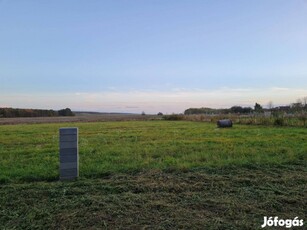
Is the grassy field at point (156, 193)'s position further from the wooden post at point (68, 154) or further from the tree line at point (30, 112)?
the tree line at point (30, 112)

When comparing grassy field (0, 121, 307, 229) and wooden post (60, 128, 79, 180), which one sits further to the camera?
wooden post (60, 128, 79, 180)

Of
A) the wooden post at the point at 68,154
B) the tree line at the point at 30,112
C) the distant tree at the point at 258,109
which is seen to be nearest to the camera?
the wooden post at the point at 68,154

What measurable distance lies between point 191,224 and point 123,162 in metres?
4.29

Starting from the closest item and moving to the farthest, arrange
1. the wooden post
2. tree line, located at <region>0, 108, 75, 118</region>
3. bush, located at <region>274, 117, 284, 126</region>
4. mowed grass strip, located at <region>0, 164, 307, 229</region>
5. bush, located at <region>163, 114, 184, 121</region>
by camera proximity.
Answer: mowed grass strip, located at <region>0, 164, 307, 229</region>
the wooden post
bush, located at <region>274, 117, 284, 126</region>
bush, located at <region>163, 114, 184, 121</region>
tree line, located at <region>0, 108, 75, 118</region>

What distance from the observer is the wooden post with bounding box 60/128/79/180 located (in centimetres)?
581

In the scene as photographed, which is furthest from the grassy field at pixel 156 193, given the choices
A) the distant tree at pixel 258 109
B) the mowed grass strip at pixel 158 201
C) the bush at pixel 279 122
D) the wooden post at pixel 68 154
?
the distant tree at pixel 258 109

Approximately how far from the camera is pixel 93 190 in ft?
16.3

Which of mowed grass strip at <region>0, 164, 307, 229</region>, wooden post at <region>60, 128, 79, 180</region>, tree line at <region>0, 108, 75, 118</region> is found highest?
tree line at <region>0, 108, 75, 118</region>

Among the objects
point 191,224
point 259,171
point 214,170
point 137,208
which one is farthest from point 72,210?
point 259,171

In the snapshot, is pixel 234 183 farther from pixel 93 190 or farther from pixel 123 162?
pixel 123 162

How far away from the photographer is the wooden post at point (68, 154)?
5812mm

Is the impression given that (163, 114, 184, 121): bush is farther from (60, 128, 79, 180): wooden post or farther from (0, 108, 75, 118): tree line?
(0, 108, 75, 118): tree line

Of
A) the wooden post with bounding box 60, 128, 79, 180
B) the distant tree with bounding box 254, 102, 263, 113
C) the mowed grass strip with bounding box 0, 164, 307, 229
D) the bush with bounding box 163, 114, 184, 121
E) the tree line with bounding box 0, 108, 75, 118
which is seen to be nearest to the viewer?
the mowed grass strip with bounding box 0, 164, 307, 229

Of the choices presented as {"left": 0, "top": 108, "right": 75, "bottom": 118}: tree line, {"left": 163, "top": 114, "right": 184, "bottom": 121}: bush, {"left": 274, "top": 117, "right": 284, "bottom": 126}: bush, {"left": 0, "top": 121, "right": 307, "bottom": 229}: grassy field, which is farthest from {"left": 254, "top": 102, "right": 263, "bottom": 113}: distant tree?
{"left": 0, "top": 108, "right": 75, "bottom": 118}: tree line
